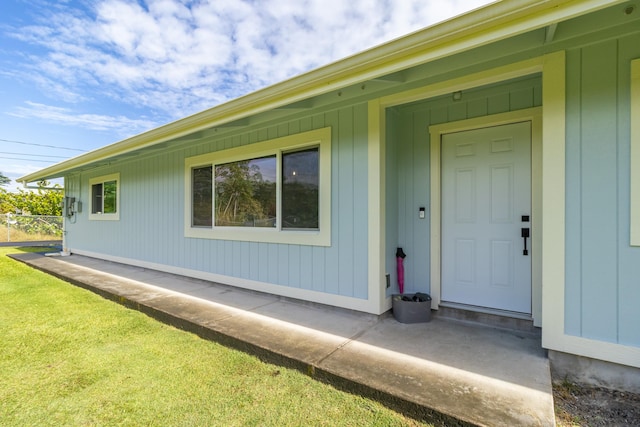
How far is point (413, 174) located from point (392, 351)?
1949mm

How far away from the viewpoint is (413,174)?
337cm

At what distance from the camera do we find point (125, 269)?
591 centimetres

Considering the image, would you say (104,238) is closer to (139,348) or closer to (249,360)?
(139,348)

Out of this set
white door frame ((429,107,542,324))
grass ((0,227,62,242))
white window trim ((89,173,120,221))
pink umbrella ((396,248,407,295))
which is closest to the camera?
white door frame ((429,107,542,324))

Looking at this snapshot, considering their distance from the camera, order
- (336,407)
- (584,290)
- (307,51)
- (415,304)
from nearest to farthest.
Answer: (336,407) → (584,290) → (415,304) → (307,51)

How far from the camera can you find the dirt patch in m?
1.61

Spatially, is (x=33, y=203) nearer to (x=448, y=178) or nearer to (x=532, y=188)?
(x=448, y=178)

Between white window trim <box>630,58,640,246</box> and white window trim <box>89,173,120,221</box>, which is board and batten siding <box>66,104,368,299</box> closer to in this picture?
white window trim <box>89,173,120,221</box>

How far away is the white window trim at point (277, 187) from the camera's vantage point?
3.41 metres

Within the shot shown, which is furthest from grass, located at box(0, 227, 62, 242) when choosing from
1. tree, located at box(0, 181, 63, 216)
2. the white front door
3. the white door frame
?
the white front door

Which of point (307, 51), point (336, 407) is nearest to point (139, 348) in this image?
point (336, 407)

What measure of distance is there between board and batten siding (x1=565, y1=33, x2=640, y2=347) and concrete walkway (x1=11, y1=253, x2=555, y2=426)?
1.76 ft

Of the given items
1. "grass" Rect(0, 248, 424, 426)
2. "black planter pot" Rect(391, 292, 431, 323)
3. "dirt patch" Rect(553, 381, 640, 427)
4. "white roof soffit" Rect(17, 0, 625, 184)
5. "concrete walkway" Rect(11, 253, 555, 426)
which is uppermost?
"white roof soffit" Rect(17, 0, 625, 184)

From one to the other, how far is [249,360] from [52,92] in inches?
729
